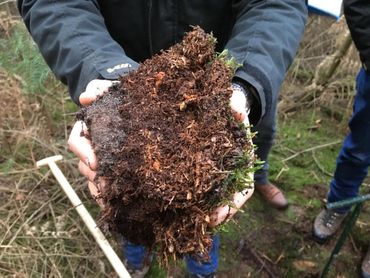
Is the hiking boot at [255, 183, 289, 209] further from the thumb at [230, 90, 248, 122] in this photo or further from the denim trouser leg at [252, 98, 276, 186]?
the thumb at [230, 90, 248, 122]

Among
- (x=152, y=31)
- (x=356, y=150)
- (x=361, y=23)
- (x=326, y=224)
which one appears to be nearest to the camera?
(x=152, y=31)

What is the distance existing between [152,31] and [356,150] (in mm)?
1408

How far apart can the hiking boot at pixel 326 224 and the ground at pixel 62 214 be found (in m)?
0.07

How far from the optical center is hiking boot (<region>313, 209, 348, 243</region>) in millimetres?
2619

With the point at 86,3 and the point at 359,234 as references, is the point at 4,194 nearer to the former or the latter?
the point at 86,3

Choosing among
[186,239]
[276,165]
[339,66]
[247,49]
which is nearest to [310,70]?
[339,66]

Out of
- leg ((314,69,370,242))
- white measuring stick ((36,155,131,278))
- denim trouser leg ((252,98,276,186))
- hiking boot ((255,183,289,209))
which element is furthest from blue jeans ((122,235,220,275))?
leg ((314,69,370,242))

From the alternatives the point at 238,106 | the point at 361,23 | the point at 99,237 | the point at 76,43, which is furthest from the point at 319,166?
the point at 76,43

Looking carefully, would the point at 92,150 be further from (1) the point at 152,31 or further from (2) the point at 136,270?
(2) the point at 136,270

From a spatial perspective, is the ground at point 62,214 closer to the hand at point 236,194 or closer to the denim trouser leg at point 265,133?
the denim trouser leg at point 265,133

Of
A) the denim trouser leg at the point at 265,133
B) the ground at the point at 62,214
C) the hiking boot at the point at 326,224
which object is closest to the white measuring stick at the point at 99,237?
the ground at the point at 62,214

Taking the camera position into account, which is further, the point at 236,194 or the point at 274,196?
the point at 274,196

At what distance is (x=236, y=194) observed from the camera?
1.15 meters

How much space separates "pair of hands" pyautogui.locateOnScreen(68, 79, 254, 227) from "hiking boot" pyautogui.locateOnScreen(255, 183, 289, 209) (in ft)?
5.34
